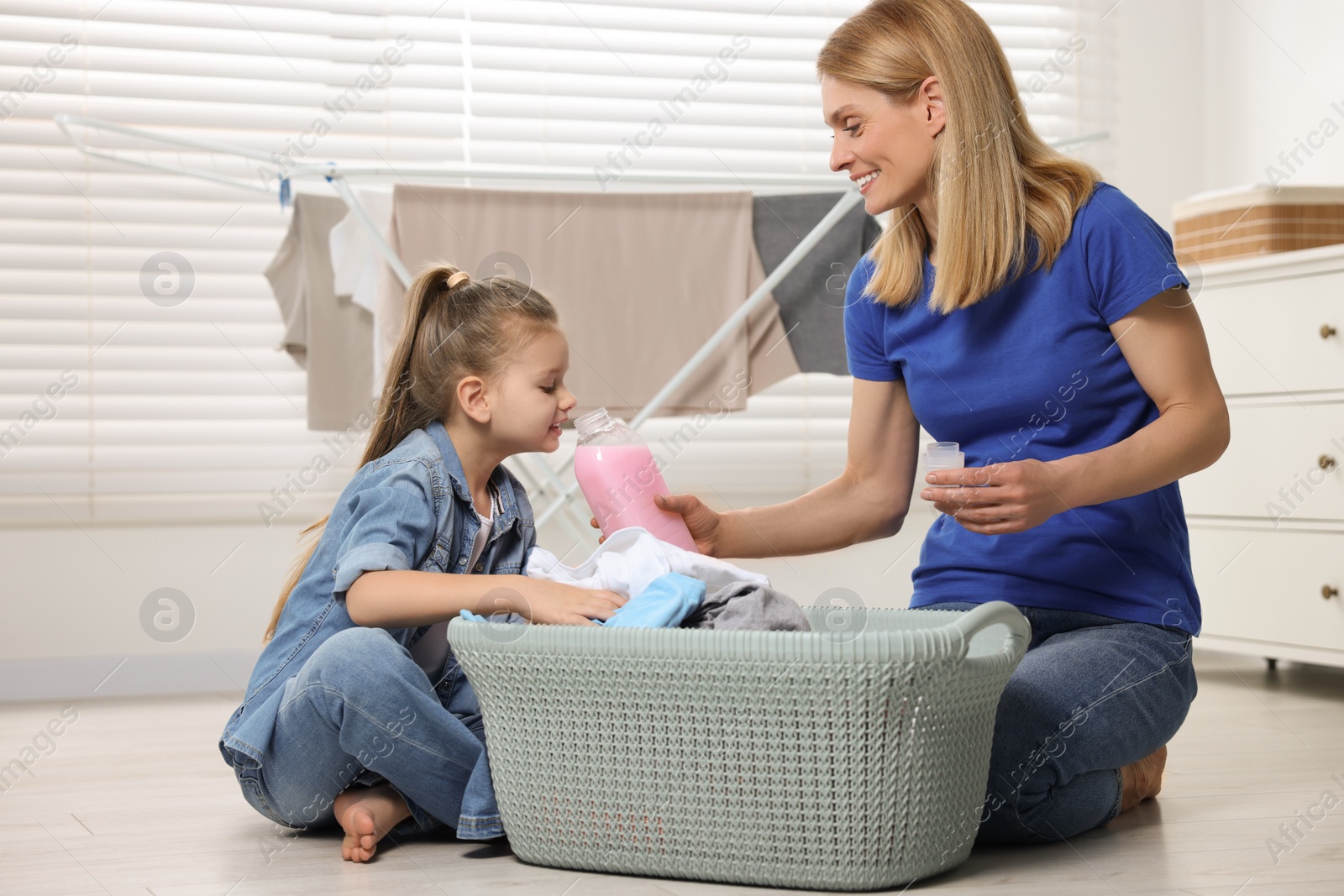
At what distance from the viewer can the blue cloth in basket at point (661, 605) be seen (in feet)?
3.33

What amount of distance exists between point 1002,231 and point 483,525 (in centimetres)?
59

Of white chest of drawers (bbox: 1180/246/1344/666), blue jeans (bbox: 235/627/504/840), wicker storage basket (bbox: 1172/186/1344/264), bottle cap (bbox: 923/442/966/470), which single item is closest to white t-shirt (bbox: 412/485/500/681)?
blue jeans (bbox: 235/627/504/840)

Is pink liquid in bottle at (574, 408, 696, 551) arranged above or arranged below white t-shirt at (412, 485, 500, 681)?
above

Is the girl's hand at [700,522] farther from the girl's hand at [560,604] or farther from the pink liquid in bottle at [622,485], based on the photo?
the girl's hand at [560,604]

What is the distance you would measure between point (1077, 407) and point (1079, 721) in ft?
0.99

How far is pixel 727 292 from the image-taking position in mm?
2252

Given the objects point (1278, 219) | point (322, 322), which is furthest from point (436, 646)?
point (1278, 219)

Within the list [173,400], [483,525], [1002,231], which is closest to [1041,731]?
[1002,231]

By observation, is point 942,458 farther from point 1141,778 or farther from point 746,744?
point 1141,778

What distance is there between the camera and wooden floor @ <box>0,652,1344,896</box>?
1027mm

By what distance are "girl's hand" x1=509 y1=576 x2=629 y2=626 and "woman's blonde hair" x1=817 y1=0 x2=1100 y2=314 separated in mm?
458

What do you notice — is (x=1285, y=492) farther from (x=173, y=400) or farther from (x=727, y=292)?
(x=173, y=400)

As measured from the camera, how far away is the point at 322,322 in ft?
7.20

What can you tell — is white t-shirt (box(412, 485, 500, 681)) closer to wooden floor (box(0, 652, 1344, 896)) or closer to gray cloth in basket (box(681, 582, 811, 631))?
wooden floor (box(0, 652, 1344, 896))
